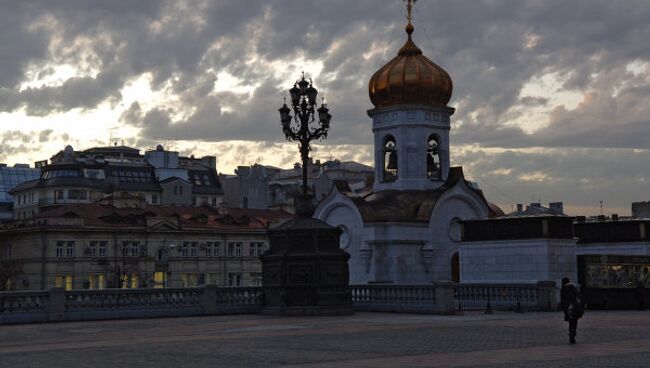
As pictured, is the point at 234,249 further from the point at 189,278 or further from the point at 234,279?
the point at 189,278

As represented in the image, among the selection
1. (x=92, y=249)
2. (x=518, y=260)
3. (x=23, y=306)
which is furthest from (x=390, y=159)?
(x=92, y=249)

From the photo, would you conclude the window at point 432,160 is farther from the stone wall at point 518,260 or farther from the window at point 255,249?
the window at point 255,249

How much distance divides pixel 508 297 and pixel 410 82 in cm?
1622

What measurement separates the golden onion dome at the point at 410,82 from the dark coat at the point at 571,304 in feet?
94.9

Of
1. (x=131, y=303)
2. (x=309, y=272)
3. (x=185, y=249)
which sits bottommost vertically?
(x=131, y=303)

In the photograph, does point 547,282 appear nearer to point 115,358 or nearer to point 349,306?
point 349,306

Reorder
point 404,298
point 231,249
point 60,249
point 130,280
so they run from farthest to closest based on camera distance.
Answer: point 231,249 → point 130,280 → point 60,249 → point 404,298

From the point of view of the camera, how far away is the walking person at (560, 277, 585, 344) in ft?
74.8

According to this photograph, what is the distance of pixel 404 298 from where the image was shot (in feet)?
123

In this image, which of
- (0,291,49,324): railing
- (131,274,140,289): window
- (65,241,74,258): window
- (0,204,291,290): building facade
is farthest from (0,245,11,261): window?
(0,291,49,324): railing

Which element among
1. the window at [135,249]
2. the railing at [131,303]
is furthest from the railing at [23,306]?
the window at [135,249]

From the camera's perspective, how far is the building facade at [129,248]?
316 feet

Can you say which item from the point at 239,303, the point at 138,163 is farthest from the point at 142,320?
the point at 138,163

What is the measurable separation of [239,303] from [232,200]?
10539 cm
